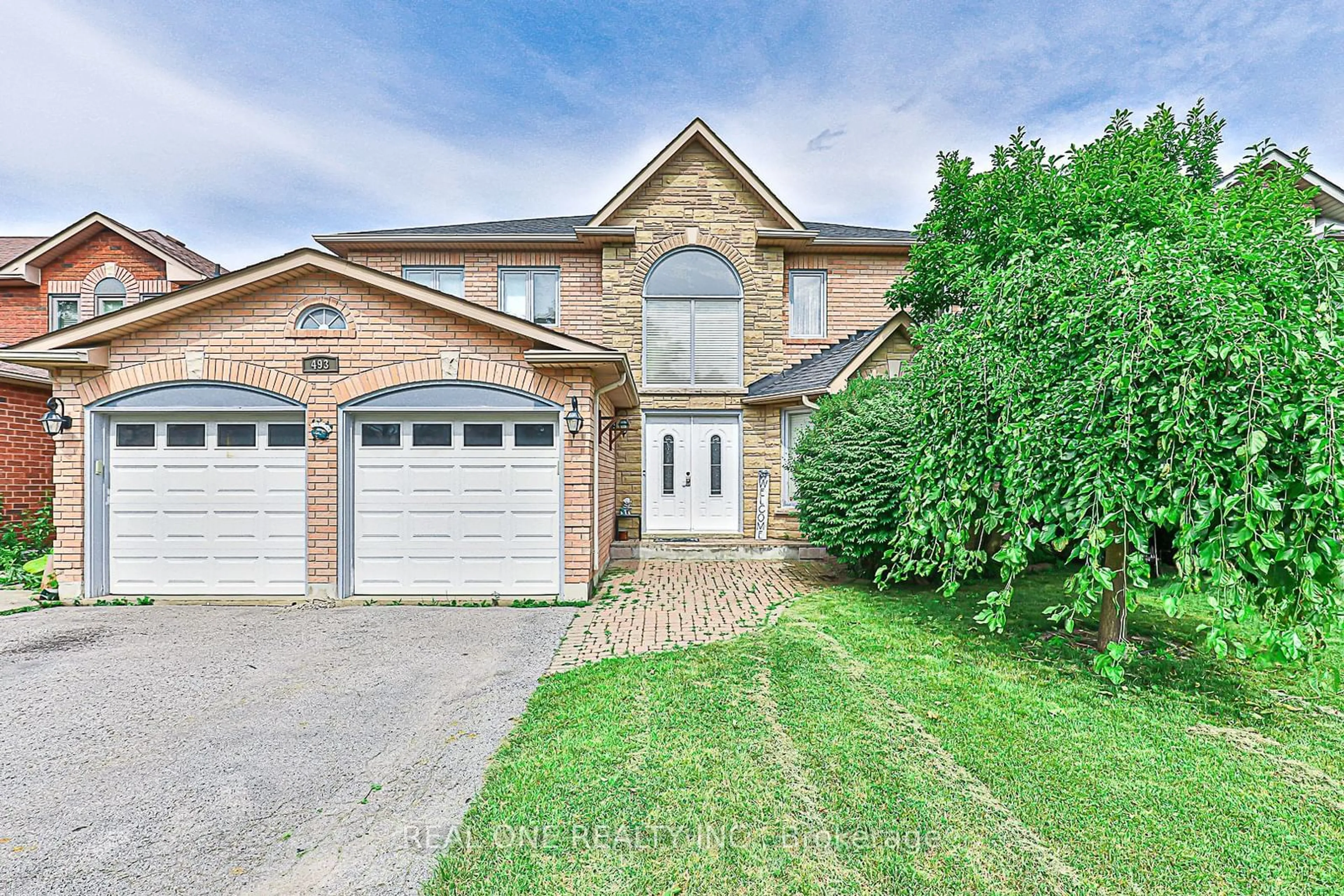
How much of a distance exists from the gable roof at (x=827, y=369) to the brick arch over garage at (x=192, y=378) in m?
7.52

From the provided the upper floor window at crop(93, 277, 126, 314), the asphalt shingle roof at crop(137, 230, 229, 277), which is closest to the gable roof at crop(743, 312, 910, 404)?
the asphalt shingle roof at crop(137, 230, 229, 277)

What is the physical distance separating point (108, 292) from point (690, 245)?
12306mm

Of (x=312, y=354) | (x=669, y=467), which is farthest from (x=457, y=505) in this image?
(x=669, y=467)

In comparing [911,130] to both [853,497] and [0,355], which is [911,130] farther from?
[0,355]

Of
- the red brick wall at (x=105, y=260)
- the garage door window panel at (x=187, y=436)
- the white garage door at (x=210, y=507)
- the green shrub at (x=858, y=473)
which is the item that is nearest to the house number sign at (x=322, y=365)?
the white garage door at (x=210, y=507)

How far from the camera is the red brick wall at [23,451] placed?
8438 mm

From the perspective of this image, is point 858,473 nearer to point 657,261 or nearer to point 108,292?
point 657,261

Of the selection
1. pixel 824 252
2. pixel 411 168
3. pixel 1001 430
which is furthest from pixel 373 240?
pixel 1001 430

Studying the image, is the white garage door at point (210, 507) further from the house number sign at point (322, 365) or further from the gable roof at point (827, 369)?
the gable roof at point (827, 369)

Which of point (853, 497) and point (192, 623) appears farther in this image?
point (853, 497)

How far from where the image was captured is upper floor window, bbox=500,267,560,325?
11.6 m

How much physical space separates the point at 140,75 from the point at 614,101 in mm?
9500

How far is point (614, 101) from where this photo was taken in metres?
14.6

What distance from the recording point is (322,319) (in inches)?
276
